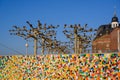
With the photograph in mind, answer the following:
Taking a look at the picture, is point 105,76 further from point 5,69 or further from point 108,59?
point 5,69

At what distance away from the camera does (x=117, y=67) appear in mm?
9164

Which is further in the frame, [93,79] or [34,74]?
[34,74]

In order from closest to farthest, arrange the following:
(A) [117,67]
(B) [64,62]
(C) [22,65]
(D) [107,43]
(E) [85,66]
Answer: (A) [117,67], (E) [85,66], (B) [64,62], (C) [22,65], (D) [107,43]

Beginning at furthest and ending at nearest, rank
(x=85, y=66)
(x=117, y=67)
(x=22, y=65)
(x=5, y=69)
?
(x=5, y=69), (x=22, y=65), (x=85, y=66), (x=117, y=67)

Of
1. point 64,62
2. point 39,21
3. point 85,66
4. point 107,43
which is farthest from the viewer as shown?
point 107,43

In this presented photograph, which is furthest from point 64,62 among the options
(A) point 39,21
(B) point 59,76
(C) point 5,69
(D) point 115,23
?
(D) point 115,23

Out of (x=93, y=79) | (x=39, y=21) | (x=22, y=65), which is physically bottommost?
(x=93, y=79)

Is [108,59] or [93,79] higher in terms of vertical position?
[108,59]

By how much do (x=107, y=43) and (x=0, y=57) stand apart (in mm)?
39325

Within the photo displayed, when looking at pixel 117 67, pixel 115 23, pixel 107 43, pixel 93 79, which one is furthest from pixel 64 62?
pixel 115 23

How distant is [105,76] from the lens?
30.5 ft

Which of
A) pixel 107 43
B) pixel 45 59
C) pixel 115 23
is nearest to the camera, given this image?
pixel 45 59

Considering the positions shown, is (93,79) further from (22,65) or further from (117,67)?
(22,65)

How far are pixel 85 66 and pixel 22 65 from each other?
4.40 meters
